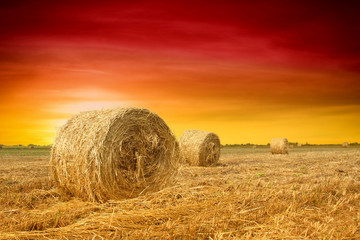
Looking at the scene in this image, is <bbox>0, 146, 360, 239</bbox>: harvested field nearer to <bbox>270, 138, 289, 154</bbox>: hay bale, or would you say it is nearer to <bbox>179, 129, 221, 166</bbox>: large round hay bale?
<bbox>179, 129, 221, 166</bbox>: large round hay bale

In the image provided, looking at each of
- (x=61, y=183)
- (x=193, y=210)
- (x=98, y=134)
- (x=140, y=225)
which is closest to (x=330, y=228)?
(x=193, y=210)

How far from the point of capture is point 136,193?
7105mm

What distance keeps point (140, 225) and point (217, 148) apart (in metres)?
11.0

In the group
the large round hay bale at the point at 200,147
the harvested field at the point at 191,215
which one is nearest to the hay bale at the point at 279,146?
the large round hay bale at the point at 200,147

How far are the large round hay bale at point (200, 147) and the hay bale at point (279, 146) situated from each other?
11.2 meters

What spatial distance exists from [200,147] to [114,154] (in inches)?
321

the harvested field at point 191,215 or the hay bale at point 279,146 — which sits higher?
the hay bale at point 279,146

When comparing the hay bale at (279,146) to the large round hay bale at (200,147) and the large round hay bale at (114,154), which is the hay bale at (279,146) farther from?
the large round hay bale at (114,154)

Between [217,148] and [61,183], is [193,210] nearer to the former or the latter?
[61,183]

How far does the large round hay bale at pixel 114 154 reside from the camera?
642 centimetres

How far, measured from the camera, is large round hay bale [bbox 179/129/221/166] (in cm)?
1453

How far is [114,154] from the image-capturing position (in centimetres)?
670

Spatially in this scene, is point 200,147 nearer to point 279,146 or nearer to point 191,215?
point 191,215

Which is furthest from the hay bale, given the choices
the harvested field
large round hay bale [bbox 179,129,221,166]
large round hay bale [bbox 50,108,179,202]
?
large round hay bale [bbox 50,108,179,202]
